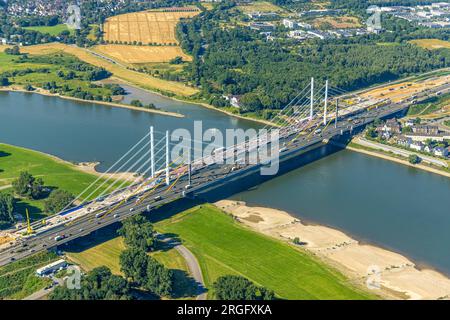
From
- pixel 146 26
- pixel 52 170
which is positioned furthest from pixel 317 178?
pixel 146 26

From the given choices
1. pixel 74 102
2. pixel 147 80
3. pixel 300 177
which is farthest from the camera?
pixel 147 80

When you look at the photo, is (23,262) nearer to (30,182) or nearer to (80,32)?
(30,182)

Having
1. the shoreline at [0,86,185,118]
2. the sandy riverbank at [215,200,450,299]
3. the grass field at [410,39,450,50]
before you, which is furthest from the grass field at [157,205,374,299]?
the grass field at [410,39,450,50]

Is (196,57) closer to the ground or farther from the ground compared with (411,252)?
farther from the ground

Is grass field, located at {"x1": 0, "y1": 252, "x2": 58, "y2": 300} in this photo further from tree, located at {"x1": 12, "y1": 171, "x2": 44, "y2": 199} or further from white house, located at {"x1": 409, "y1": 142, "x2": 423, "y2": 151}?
white house, located at {"x1": 409, "y1": 142, "x2": 423, "y2": 151}

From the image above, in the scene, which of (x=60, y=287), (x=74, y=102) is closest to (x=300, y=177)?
(x=60, y=287)

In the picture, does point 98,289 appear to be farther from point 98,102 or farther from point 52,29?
point 52,29

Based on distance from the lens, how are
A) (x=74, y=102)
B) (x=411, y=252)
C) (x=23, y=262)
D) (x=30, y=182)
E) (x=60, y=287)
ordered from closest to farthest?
(x=60, y=287)
(x=23, y=262)
(x=411, y=252)
(x=30, y=182)
(x=74, y=102)
